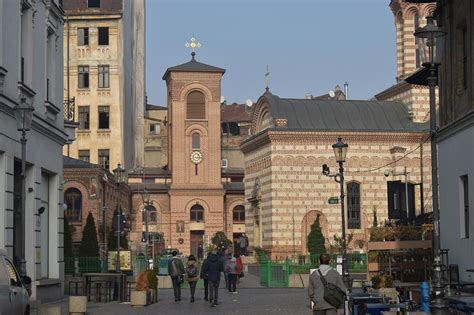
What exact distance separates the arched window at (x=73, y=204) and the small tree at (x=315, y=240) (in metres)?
16.6

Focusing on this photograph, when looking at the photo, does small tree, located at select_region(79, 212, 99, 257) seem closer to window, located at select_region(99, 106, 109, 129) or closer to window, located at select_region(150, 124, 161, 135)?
window, located at select_region(99, 106, 109, 129)

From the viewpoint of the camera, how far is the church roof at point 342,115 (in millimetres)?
67812

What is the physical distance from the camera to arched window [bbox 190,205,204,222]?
92.5m

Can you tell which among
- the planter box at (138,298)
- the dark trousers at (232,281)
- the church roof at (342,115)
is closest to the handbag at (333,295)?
the planter box at (138,298)

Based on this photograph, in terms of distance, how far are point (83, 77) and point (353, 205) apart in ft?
93.4

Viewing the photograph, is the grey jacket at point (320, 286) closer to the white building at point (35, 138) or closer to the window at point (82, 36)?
the white building at point (35, 138)

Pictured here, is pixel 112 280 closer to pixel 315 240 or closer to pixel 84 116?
pixel 315 240

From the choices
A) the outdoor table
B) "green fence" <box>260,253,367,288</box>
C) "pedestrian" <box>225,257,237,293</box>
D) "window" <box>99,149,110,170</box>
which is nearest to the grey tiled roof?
"window" <box>99,149,110,170</box>

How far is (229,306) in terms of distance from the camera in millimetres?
31812

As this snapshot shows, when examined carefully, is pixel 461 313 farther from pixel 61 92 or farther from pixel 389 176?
pixel 389 176

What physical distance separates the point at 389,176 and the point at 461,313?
49.9m

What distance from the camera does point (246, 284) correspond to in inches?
1972

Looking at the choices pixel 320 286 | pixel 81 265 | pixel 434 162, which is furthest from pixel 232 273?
pixel 320 286

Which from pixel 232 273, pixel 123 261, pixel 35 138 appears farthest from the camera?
pixel 123 261
